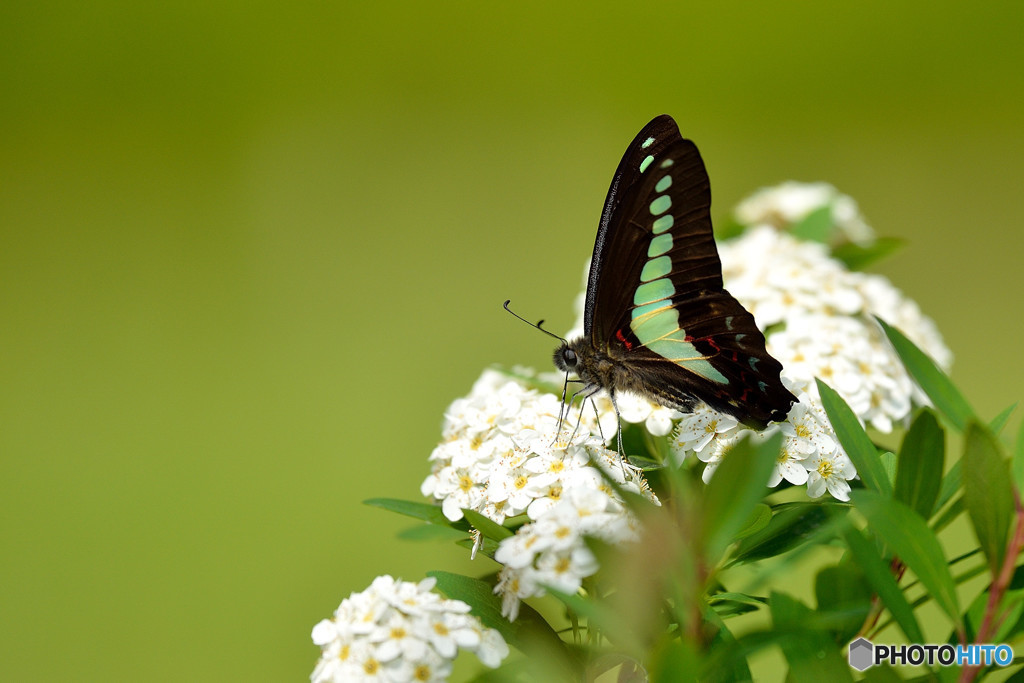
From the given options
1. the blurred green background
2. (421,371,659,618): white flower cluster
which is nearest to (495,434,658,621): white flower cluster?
(421,371,659,618): white flower cluster

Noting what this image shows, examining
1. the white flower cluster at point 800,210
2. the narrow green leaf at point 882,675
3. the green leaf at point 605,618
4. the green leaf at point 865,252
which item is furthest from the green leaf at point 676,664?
the white flower cluster at point 800,210

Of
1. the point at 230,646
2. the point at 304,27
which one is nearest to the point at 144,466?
the point at 230,646

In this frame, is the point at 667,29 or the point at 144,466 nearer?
the point at 144,466

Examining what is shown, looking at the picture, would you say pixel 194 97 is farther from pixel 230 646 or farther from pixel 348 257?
pixel 230 646

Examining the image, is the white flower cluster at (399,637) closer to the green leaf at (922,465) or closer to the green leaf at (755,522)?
the green leaf at (755,522)

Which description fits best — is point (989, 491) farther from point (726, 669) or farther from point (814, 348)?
point (814, 348)
